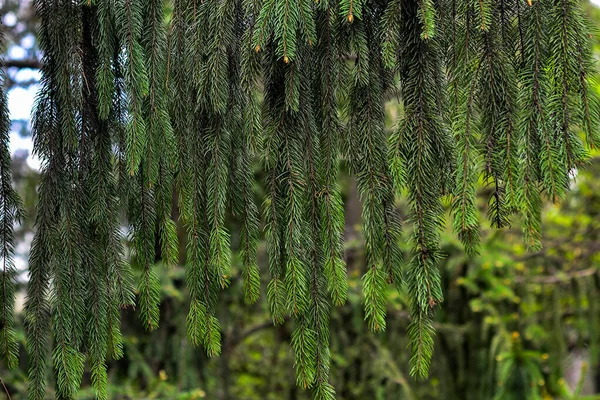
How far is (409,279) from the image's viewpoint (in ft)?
6.21

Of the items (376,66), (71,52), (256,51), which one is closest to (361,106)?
(376,66)

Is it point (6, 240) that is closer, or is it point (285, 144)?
point (285, 144)

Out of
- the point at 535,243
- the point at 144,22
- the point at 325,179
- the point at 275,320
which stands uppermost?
the point at 144,22

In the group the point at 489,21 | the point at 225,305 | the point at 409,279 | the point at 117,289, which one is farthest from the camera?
the point at 225,305

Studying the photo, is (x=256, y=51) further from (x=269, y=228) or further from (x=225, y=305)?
(x=225, y=305)

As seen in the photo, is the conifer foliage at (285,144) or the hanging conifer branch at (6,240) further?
the hanging conifer branch at (6,240)

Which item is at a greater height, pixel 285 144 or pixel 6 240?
pixel 285 144

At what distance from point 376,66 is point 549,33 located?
1.52 ft

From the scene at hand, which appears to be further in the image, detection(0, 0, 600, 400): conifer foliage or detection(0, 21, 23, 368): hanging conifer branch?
detection(0, 21, 23, 368): hanging conifer branch

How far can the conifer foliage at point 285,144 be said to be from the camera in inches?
69.9

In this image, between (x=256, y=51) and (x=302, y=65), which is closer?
(x=256, y=51)

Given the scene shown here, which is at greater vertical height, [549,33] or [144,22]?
[144,22]

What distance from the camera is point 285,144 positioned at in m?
1.95

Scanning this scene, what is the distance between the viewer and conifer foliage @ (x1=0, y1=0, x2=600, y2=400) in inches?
69.9
